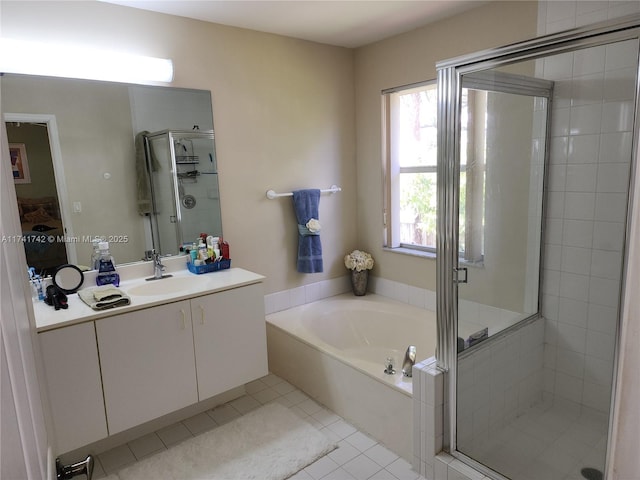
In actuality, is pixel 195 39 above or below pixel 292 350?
above

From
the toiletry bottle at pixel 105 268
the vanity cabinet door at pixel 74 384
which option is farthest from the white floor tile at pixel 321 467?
the toiletry bottle at pixel 105 268

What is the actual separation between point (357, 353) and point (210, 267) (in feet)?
4.03

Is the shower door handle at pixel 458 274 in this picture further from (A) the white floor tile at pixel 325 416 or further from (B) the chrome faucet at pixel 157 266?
(B) the chrome faucet at pixel 157 266

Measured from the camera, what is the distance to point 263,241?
3070 mm

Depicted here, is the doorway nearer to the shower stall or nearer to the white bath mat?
the shower stall

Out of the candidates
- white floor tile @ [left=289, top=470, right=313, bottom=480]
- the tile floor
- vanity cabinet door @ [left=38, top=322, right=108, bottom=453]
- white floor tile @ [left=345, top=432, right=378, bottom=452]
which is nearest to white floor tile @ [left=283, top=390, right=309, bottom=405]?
the tile floor

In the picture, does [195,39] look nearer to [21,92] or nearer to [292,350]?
[21,92]

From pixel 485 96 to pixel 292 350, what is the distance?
1.90 metres

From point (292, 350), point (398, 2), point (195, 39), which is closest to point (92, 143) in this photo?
point (195, 39)

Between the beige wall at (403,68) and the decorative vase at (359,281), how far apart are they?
0.40 feet

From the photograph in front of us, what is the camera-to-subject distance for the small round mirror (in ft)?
7.30

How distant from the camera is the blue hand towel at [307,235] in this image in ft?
10.3

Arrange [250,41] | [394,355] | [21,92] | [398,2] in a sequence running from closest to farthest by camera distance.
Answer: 1. [21,92]
2. [398,2]
3. [250,41]
4. [394,355]

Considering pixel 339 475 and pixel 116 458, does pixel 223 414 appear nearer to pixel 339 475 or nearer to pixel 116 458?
pixel 116 458
